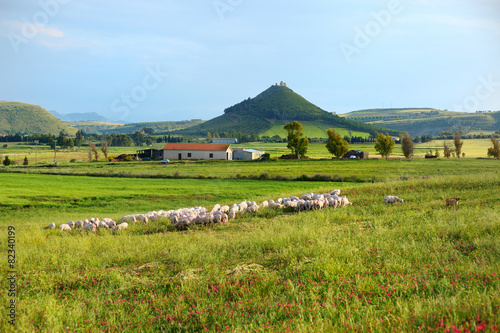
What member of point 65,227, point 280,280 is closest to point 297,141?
point 65,227

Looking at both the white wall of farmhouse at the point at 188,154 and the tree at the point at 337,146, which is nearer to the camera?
the tree at the point at 337,146

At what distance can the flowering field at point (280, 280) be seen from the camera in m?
5.54

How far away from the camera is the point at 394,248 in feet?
28.5

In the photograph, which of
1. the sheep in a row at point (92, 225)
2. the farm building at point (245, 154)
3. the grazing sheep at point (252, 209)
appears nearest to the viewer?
the sheep in a row at point (92, 225)

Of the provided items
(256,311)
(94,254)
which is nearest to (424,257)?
(256,311)

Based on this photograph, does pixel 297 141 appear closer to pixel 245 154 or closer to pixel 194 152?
pixel 245 154

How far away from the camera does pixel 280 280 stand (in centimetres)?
738

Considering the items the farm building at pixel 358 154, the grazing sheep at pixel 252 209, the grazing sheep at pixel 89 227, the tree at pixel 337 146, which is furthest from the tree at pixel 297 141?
the grazing sheep at pixel 89 227

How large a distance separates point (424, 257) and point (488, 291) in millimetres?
2172

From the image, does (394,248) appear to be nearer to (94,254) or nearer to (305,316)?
(305,316)

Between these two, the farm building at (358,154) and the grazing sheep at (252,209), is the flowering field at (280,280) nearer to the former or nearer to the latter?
the grazing sheep at (252,209)

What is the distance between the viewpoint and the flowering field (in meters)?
5.54

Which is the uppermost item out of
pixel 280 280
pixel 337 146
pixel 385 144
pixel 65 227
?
pixel 385 144

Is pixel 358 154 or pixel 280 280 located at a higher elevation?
pixel 358 154
